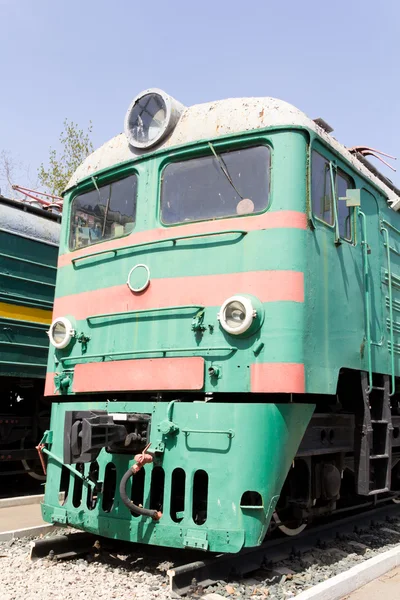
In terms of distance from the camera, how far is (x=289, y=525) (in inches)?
206

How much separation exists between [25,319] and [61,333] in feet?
8.26

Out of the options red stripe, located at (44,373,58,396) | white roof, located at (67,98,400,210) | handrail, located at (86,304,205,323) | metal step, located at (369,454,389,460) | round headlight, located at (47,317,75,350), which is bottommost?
metal step, located at (369,454,389,460)

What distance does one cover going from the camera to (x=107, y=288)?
5.31 m

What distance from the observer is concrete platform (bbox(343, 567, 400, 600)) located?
4207mm

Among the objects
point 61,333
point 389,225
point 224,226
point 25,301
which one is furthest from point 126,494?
point 25,301

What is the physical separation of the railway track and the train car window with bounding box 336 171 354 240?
106 inches

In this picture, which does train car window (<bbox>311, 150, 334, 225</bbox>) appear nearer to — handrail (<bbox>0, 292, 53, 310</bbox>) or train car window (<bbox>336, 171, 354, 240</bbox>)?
train car window (<bbox>336, 171, 354, 240</bbox>)

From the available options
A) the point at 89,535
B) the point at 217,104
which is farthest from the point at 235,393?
the point at 217,104

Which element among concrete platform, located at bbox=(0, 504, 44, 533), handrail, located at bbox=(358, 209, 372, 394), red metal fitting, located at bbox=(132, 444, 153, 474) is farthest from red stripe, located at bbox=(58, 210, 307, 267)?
concrete platform, located at bbox=(0, 504, 44, 533)

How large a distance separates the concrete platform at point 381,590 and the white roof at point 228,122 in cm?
352

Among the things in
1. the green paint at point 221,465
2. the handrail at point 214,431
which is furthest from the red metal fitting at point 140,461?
the handrail at point 214,431

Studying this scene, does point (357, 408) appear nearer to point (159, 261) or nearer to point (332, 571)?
point (332, 571)

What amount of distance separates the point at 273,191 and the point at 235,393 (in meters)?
1.59

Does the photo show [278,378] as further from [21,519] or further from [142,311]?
[21,519]
